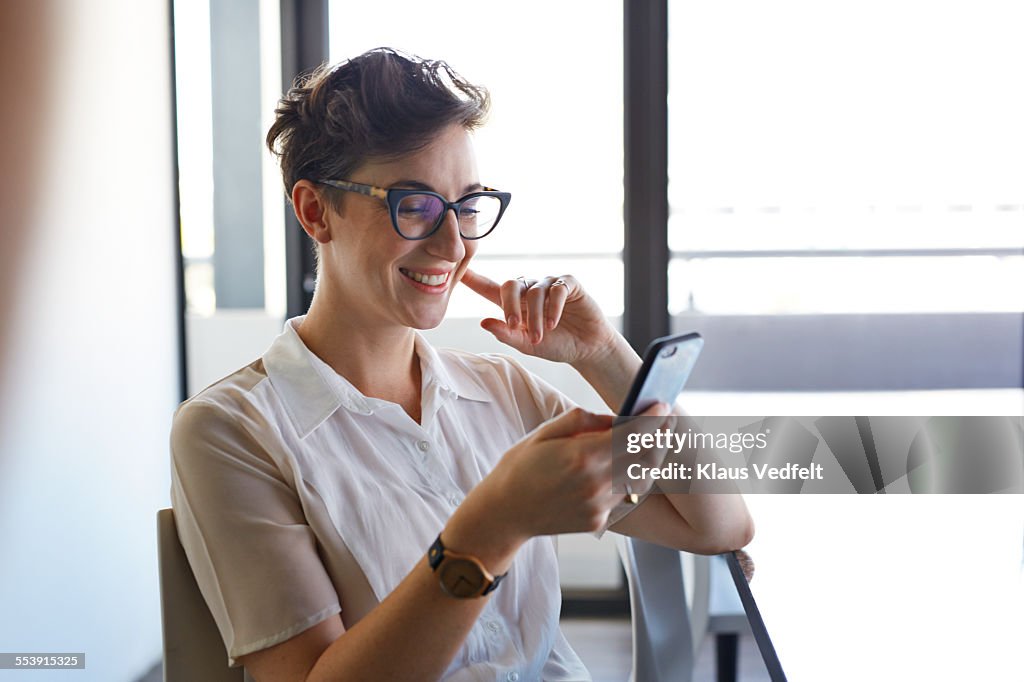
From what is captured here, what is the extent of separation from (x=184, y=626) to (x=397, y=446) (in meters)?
0.34

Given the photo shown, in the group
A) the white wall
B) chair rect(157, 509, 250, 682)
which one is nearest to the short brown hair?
chair rect(157, 509, 250, 682)

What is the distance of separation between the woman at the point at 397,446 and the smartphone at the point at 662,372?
28 millimetres

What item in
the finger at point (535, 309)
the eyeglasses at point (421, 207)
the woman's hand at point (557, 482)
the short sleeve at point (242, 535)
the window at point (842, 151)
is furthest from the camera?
the window at point (842, 151)

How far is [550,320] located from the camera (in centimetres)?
124

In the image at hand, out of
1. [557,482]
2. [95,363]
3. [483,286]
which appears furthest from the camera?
[95,363]

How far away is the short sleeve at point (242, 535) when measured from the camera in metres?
0.91

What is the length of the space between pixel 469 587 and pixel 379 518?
29 centimetres

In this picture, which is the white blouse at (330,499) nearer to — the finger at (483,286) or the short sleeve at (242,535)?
the short sleeve at (242,535)

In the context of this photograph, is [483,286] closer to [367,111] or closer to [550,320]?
[550,320]

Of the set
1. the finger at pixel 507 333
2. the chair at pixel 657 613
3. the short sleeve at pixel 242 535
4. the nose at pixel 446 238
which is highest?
the nose at pixel 446 238

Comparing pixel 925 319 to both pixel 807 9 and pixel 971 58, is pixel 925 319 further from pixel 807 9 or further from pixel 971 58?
pixel 807 9

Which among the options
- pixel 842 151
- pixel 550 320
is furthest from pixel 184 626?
pixel 842 151

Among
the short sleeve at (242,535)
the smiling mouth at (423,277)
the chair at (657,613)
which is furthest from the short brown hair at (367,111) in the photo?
the chair at (657,613)

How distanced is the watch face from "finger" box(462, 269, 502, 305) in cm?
61
